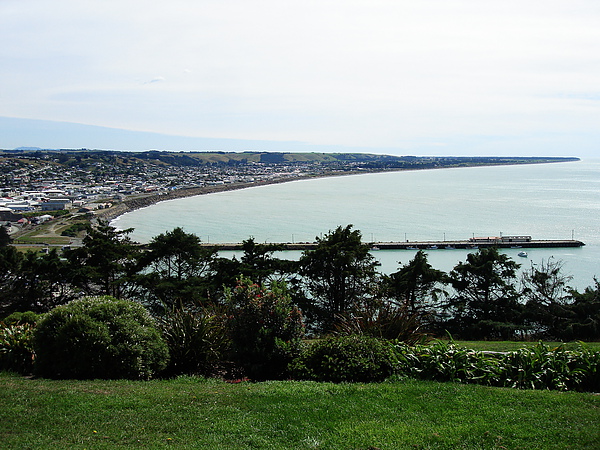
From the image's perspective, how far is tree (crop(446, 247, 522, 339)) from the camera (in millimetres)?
14484

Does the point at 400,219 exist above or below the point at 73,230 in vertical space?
above

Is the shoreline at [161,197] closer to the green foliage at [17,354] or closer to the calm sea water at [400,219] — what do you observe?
the calm sea water at [400,219]

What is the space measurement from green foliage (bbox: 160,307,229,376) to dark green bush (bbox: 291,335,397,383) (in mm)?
1261

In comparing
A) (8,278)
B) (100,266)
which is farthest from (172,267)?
(8,278)

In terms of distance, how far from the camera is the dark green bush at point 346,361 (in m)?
5.59

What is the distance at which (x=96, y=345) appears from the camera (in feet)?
18.3

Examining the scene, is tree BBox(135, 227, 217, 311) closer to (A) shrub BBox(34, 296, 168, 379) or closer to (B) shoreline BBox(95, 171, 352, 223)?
(A) shrub BBox(34, 296, 168, 379)

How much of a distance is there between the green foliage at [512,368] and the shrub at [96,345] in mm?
3206

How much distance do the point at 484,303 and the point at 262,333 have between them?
11596 mm

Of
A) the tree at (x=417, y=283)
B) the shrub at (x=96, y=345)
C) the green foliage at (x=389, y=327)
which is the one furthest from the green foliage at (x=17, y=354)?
the tree at (x=417, y=283)

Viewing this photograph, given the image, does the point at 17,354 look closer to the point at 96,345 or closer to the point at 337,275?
the point at 96,345

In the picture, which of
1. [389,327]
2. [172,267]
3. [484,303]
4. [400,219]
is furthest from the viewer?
[400,219]

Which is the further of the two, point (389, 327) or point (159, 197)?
point (159, 197)

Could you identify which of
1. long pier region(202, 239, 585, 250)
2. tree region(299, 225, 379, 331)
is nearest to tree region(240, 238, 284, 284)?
tree region(299, 225, 379, 331)
